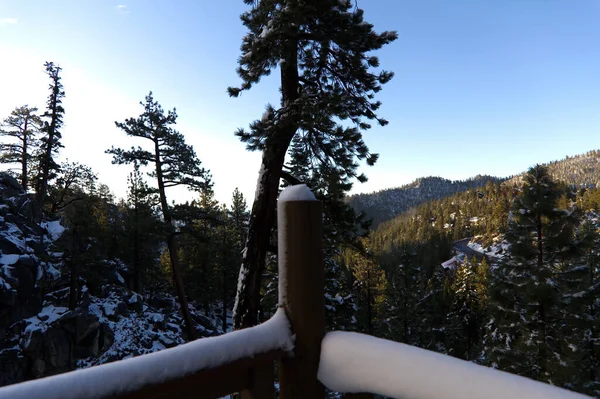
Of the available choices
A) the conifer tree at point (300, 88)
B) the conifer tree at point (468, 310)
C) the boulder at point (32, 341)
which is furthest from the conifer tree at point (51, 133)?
the conifer tree at point (468, 310)

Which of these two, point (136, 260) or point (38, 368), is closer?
point (38, 368)

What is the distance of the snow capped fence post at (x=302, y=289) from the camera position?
1.30 metres

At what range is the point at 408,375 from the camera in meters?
0.99

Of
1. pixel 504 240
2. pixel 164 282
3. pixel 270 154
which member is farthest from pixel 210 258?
pixel 270 154

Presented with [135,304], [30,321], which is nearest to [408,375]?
[30,321]

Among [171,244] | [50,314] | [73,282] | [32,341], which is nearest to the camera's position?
[171,244]

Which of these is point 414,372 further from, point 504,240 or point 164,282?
point 164,282

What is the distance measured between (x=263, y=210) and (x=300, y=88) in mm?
2583

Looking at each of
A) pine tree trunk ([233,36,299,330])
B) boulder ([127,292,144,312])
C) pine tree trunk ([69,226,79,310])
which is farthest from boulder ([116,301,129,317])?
pine tree trunk ([233,36,299,330])

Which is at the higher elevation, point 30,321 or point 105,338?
point 30,321

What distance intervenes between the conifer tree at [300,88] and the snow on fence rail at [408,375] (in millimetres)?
4678

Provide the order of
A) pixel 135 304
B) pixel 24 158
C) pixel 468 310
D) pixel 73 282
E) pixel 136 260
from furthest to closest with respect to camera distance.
Answer: 1. pixel 468 310
2. pixel 136 260
3. pixel 24 158
4. pixel 135 304
5. pixel 73 282

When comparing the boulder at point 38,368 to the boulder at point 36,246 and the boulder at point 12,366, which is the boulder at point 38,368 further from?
the boulder at point 36,246

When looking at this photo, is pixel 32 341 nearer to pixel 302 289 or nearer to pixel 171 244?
pixel 171 244
